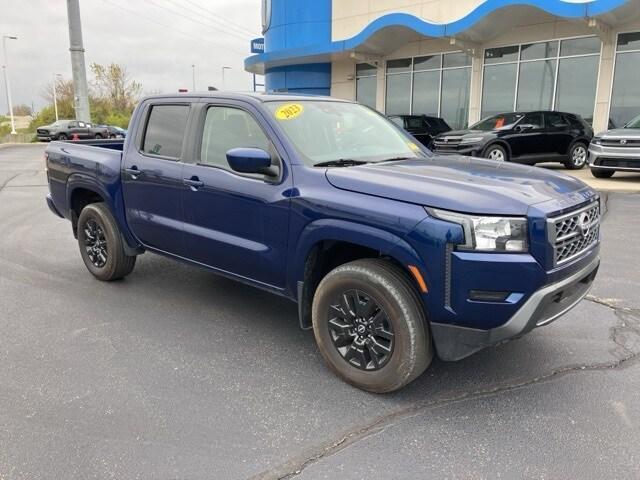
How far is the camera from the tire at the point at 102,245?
5285 millimetres

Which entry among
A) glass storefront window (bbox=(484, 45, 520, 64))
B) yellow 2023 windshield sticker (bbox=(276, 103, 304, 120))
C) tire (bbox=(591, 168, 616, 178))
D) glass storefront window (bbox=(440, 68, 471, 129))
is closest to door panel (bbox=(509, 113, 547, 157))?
tire (bbox=(591, 168, 616, 178))

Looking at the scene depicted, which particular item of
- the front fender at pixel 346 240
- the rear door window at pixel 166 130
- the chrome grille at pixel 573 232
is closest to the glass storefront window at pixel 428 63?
the rear door window at pixel 166 130

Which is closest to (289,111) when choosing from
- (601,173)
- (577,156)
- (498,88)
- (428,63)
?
(601,173)

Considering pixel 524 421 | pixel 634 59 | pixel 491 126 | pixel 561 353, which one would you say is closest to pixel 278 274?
pixel 524 421

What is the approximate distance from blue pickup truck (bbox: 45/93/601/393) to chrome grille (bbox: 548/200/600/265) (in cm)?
1

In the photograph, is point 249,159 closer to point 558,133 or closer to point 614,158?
point 614,158

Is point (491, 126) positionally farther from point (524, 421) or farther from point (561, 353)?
point (524, 421)

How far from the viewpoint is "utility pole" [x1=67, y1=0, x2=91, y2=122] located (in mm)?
21578

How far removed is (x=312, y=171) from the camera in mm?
3582

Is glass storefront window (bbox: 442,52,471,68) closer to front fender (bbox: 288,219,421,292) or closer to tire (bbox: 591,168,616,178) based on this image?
tire (bbox: 591,168,616,178)

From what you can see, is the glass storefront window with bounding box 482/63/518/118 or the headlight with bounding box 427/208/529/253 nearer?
the headlight with bounding box 427/208/529/253

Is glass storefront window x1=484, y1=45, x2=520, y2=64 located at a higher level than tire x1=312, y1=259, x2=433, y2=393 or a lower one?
higher

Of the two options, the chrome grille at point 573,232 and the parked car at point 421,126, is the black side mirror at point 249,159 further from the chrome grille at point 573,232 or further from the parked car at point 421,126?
the parked car at point 421,126

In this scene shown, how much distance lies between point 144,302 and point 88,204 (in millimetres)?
1423
